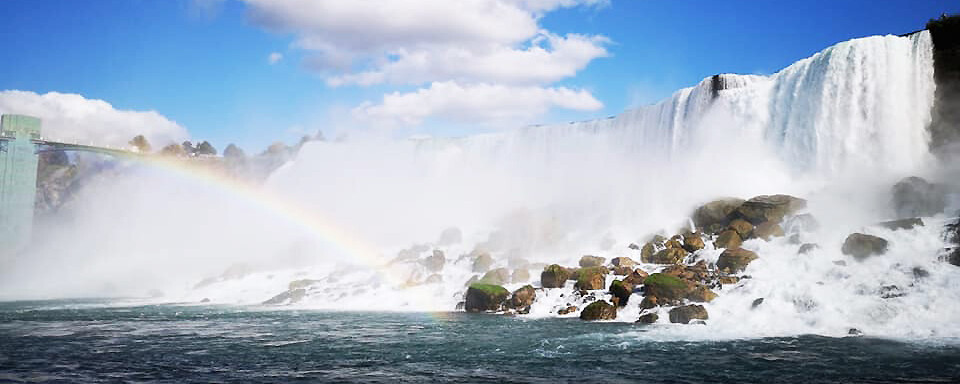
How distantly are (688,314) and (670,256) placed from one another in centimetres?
669

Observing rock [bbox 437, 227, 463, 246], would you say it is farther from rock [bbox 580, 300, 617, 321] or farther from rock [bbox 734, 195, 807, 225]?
rock [bbox 580, 300, 617, 321]

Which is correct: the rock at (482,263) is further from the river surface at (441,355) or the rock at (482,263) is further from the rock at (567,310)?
the river surface at (441,355)

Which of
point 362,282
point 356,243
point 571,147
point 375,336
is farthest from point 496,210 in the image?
point 375,336

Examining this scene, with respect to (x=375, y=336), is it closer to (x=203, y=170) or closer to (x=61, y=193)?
(x=203, y=170)

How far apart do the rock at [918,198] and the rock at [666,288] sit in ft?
32.6

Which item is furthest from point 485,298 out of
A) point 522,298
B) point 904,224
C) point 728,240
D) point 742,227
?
point 904,224

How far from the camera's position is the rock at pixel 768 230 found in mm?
24109

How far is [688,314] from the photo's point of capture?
60.4ft

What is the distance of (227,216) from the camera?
57.2m

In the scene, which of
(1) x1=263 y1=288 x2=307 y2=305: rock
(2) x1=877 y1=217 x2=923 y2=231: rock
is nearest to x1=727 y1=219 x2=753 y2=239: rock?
(2) x1=877 y1=217 x2=923 y2=231: rock

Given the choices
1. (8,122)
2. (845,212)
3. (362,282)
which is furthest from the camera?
(8,122)

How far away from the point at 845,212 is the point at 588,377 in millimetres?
19168

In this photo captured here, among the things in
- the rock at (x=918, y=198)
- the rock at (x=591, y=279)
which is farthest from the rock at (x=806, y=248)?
the rock at (x=591, y=279)

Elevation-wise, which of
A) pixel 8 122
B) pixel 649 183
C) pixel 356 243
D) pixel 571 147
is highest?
pixel 8 122
